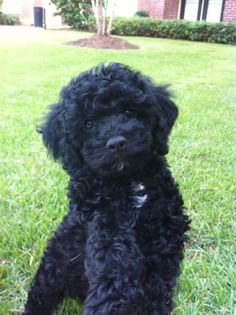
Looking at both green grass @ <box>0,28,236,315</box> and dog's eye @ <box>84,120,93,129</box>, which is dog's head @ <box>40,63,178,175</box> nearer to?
dog's eye @ <box>84,120,93,129</box>

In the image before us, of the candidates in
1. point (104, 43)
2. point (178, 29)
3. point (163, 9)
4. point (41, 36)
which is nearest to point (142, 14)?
point (163, 9)

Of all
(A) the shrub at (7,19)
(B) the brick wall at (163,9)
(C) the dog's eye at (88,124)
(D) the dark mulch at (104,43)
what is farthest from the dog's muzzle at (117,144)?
(A) the shrub at (7,19)

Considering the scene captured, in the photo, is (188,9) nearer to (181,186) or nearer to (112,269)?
(181,186)

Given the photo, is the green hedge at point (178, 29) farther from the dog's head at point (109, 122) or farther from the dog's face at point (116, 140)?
the dog's face at point (116, 140)

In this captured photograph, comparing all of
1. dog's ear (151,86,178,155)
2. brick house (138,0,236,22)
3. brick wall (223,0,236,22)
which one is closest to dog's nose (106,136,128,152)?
dog's ear (151,86,178,155)

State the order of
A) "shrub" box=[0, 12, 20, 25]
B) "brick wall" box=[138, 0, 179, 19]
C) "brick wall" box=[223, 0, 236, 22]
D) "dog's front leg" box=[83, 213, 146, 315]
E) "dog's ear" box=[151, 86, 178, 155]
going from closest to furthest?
"dog's front leg" box=[83, 213, 146, 315] < "dog's ear" box=[151, 86, 178, 155] < "brick wall" box=[223, 0, 236, 22] < "brick wall" box=[138, 0, 179, 19] < "shrub" box=[0, 12, 20, 25]

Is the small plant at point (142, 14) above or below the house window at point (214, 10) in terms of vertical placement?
below

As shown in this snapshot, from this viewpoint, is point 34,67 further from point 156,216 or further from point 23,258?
point 156,216
